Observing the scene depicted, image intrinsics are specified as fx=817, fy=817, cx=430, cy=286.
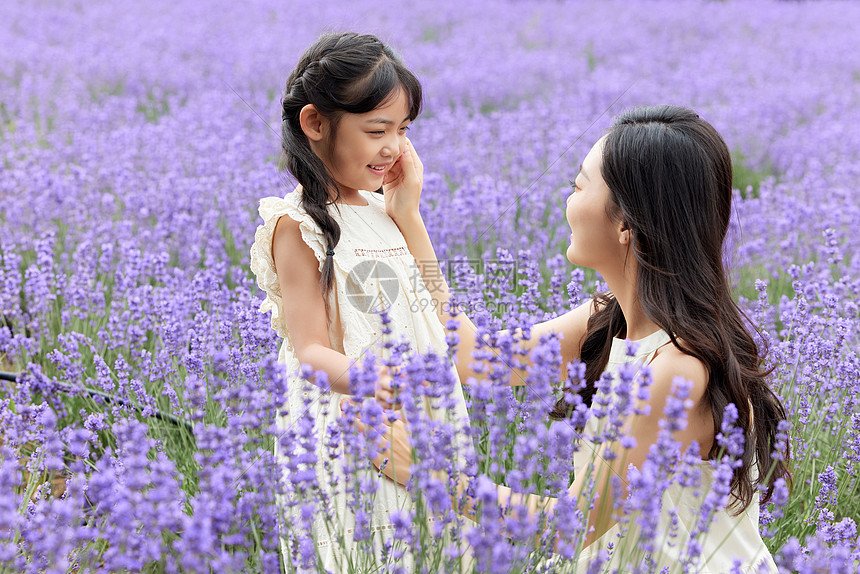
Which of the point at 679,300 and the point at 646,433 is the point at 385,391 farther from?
the point at 679,300

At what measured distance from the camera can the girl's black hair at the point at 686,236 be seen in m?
1.74

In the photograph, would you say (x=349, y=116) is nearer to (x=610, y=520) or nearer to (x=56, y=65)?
(x=610, y=520)

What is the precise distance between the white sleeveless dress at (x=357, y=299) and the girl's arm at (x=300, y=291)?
3 cm

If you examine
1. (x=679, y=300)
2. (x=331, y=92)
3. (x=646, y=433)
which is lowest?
(x=646, y=433)

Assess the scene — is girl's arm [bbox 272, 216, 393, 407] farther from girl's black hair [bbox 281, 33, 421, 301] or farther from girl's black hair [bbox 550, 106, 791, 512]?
girl's black hair [bbox 550, 106, 791, 512]

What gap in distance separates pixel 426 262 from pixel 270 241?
430mm

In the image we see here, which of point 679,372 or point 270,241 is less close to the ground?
point 270,241

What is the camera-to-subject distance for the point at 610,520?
1.79m

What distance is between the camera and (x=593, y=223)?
1.85m

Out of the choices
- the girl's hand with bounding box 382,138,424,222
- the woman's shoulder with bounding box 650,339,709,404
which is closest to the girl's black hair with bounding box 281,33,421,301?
the girl's hand with bounding box 382,138,424,222

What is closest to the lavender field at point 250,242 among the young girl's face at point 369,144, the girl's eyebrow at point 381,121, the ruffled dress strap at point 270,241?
the ruffled dress strap at point 270,241

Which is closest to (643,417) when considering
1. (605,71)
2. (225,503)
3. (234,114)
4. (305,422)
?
(305,422)

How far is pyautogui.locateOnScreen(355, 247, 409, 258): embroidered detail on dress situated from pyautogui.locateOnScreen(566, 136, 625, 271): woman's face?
41cm

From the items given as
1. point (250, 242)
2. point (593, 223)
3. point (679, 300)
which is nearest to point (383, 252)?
point (593, 223)
